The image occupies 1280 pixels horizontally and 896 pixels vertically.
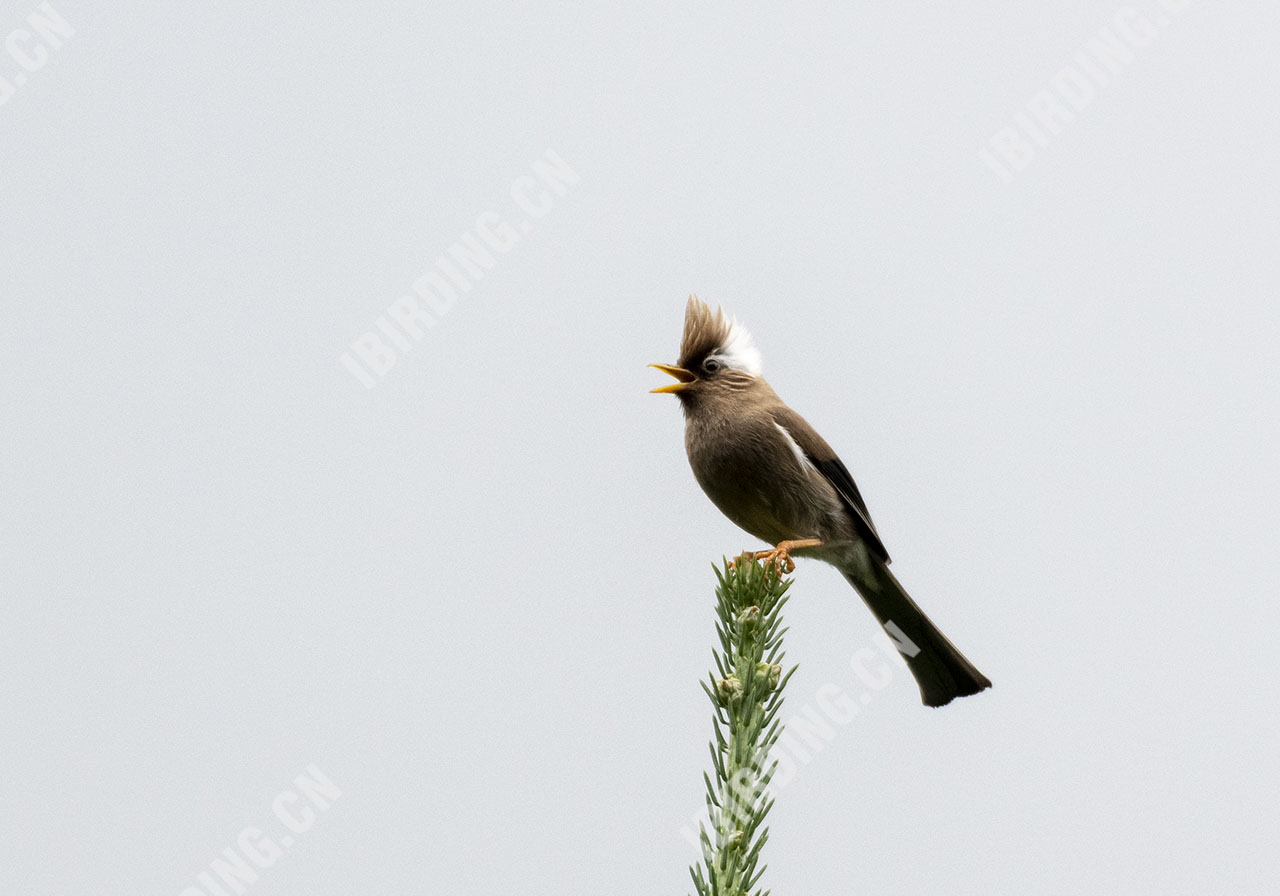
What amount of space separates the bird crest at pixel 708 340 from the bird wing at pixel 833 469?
432 millimetres

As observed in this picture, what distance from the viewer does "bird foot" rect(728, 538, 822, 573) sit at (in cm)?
389

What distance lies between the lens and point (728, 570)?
3.84m

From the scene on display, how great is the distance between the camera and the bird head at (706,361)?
6.63 m

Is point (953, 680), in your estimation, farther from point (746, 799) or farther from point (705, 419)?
point (746, 799)

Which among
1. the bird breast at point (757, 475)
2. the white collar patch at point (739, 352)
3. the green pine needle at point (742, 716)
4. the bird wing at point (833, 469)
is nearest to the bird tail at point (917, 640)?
the bird wing at point (833, 469)

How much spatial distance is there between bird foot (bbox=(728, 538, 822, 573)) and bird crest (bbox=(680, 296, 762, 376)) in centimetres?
115

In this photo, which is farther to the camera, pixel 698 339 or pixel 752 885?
pixel 698 339

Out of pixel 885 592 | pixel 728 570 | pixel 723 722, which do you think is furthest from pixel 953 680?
pixel 723 722

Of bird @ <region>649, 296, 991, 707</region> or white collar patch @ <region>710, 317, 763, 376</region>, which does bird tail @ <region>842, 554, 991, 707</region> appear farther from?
white collar patch @ <region>710, 317, 763, 376</region>

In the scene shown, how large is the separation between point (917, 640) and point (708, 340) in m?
2.11

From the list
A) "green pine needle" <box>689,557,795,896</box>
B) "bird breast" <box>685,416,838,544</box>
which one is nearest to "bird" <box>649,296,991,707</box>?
"bird breast" <box>685,416,838,544</box>

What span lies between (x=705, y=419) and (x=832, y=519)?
3.20ft

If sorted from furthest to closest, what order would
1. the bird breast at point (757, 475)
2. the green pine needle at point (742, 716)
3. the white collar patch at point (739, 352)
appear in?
the white collar patch at point (739, 352)
the bird breast at point (757, 475)
the green pine needle at point (742, 716)

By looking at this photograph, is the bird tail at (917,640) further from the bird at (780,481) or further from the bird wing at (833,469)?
the bird wing at (833,469)
